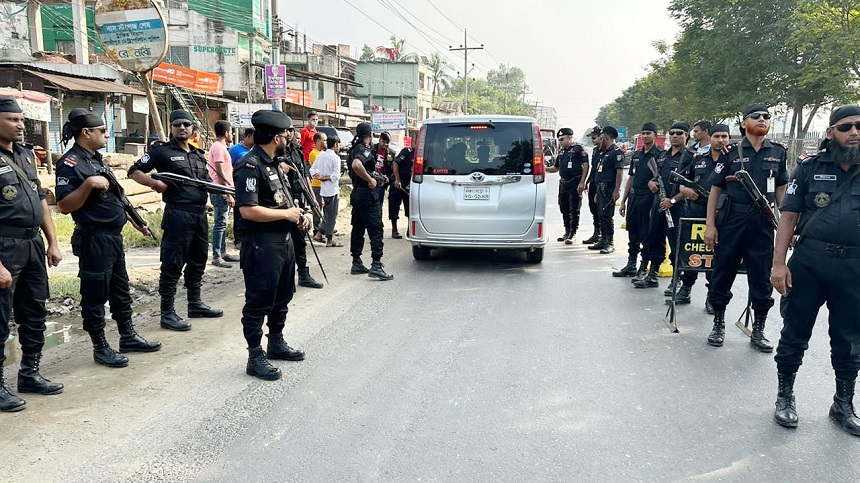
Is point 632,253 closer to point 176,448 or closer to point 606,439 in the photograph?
point 606,439

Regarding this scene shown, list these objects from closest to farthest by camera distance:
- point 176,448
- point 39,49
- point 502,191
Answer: point 176,448
point 502,191
point 39,49

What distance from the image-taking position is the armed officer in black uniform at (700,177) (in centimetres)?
548

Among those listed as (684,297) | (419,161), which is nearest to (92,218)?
(419,161)

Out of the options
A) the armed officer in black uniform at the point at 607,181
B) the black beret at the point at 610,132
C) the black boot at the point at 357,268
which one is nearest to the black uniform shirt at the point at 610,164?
the armed officer in black uniform at the point at 607,181

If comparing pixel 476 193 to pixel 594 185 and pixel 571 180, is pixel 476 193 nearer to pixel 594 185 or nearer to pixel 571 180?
pixel 571 180

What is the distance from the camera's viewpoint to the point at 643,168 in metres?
7.55

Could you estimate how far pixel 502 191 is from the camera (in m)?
7.73

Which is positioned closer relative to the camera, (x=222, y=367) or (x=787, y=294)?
(x=787, y=294)

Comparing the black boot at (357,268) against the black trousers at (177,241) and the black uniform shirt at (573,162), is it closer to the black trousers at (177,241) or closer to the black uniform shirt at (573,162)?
the black trousers at (177,241)

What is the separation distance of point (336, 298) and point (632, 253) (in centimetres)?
387

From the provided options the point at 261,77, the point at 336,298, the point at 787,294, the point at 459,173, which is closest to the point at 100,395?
the point at 336,298

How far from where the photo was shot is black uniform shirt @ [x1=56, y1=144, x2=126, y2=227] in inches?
168

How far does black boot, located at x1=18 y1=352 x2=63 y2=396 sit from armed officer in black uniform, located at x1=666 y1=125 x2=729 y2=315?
5365 mm

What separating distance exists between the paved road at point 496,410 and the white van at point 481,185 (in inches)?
73.2
